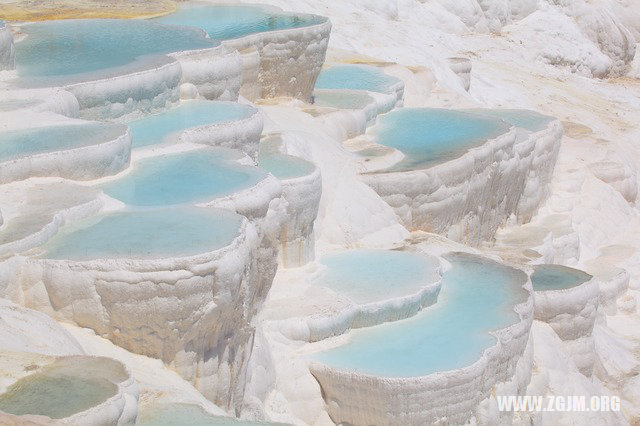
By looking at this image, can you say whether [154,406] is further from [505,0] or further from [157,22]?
[505,0]

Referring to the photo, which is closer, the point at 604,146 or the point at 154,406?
the point at 154,406

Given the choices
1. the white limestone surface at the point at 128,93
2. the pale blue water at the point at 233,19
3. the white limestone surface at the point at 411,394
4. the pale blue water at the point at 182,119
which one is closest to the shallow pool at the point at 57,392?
the white limestone surface at the point at 411,394

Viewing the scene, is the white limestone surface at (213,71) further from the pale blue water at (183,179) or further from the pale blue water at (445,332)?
the pale blue water at (445,332)

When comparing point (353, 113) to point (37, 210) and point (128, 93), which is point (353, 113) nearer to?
point (128, 93)

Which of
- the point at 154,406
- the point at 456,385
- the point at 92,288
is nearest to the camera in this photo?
the point at 154,406

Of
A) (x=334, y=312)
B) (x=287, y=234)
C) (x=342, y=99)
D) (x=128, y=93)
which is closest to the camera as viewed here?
(x=334, y=312)

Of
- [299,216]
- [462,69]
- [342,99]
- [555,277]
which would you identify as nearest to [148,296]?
[299,216]

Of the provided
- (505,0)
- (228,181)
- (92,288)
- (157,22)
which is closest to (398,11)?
(505,0)
